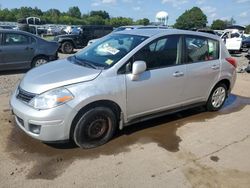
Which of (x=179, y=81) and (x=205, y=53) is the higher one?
(x=205, y=53)

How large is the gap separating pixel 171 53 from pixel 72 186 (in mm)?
2782

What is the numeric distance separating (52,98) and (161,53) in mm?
2010

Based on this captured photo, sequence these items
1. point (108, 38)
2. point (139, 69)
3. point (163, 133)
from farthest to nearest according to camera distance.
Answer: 1. point (108, 38)
2. point (163, 133)
3. point (139, 69)

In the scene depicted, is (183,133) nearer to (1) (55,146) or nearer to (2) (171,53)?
(2) (171,53)

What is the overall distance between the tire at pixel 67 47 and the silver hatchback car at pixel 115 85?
12.6m

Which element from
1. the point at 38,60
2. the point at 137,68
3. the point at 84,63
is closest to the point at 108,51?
the point at 84,63

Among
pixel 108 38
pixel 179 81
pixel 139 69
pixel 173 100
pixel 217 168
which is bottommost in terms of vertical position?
pixel 217 168

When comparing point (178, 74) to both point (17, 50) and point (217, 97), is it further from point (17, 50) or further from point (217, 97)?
point (17, 50)

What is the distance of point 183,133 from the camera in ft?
16.6

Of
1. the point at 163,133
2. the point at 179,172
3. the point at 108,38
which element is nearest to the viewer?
the point at 179,172

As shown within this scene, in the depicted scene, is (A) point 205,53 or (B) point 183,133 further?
(A) point 205,53

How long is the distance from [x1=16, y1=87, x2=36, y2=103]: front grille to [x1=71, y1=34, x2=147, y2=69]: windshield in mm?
1015

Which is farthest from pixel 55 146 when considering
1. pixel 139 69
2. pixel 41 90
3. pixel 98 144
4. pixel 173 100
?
pixel 173 100

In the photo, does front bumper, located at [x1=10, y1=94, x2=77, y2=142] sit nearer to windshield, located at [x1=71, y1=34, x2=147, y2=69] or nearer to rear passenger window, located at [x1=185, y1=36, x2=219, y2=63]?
windshield, located at [x1=71, y1=34, x2=147, y2=69]
